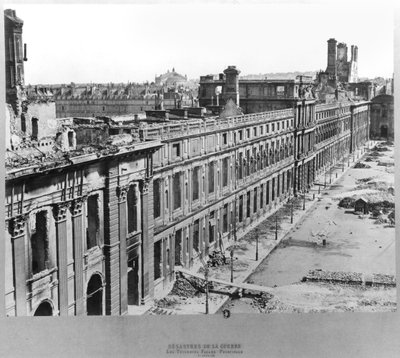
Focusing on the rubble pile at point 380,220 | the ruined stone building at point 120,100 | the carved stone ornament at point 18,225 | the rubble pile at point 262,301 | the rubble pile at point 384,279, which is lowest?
the rubble pile at point 262,301

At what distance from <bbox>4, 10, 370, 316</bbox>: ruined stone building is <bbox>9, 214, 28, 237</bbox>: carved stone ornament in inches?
1.5

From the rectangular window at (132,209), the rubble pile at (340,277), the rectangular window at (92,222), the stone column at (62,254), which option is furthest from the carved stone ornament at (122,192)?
the rubble pile at (340,277)

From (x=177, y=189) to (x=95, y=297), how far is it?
34.5ft

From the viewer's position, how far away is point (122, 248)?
25.7 meters

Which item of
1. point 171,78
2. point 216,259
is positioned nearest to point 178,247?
point 216,259

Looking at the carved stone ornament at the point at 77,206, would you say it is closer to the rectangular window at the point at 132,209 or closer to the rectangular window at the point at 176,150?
the rectangular window at the point at 132,209

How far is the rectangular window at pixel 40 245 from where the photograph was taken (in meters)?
20.9

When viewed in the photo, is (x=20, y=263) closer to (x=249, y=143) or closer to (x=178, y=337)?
(x=178, y=337)

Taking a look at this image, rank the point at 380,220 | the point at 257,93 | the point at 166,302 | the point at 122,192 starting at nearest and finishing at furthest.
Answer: the point at 122,192 < the point at 166,302 < the point at 380,220 < the point at 257,93

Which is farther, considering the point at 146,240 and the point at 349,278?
the point at 146,240

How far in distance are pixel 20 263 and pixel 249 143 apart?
28.9m

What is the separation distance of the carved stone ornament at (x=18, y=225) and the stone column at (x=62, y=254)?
1.74 meters

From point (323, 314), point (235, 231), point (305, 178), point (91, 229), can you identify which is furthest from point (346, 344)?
point (305, 178)

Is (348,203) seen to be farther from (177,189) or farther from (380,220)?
(177,189)
